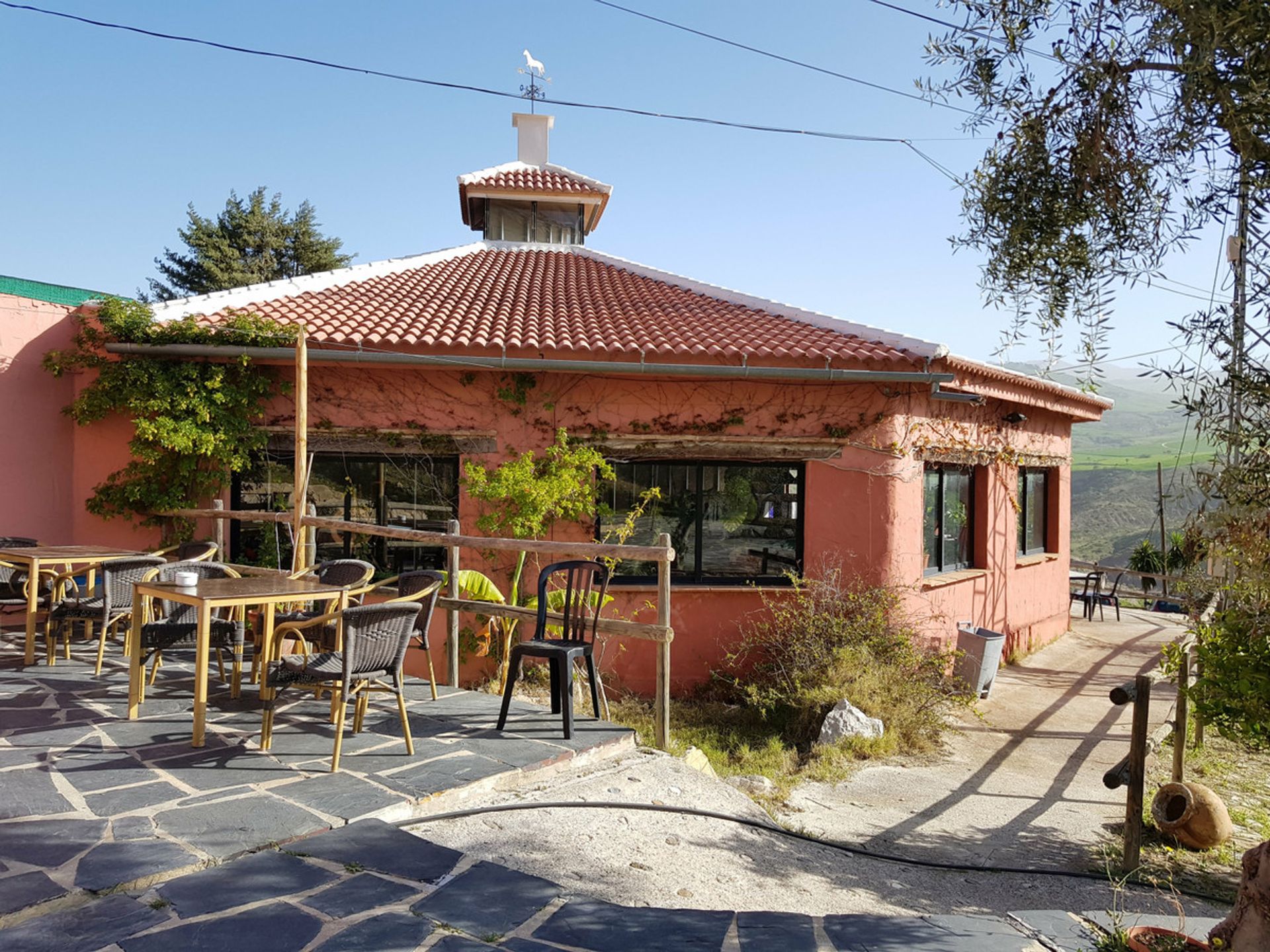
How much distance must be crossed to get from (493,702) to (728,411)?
469 cm

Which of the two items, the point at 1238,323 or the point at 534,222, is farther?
the point at 534,222

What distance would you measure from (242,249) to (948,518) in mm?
31265

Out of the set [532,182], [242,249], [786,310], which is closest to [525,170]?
[532,182]

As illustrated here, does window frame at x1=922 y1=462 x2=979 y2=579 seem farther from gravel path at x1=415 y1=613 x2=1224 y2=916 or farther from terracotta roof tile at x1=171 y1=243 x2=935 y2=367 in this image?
gravel path at x1=415 y1=613 x2=1224 y2=916

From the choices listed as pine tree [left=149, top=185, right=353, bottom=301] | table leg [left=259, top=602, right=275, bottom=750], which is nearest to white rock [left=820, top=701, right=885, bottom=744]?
table leg [left=259, top=602, right=275, bottom=750]

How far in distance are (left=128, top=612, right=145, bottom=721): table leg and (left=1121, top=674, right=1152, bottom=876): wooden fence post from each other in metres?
6.13

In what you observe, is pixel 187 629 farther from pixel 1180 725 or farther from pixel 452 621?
pixel 1180 725

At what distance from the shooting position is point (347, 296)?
1103 centimetres

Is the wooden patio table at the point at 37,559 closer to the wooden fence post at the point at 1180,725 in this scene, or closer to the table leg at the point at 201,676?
the table leg at the point at 201,676

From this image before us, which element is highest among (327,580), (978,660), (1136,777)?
(327,580)

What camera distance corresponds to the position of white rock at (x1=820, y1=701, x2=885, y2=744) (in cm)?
810

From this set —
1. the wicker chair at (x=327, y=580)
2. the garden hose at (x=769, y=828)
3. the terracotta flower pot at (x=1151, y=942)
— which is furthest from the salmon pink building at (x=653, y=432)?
the terracotta flower pot at (x=1151, y=942)

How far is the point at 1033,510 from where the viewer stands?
14.3 metres

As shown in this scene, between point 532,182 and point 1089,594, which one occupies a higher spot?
point 532,182
